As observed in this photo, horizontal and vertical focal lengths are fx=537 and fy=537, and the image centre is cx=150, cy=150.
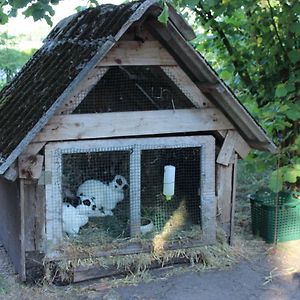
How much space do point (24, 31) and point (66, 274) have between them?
1365cm

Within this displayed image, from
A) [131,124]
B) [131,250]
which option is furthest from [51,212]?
[131,124]

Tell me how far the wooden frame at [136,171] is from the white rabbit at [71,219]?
6.6 inches

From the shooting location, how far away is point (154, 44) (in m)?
4.75

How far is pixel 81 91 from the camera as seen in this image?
4574 mm

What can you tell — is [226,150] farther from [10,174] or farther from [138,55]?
[10,174]

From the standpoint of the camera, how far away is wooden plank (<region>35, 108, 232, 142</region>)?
4543 millimetres

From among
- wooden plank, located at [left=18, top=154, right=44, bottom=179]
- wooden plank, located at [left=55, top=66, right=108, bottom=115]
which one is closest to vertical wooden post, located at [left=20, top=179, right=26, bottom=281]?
wooden plank, located at [left=18, top=154, right=44, bottom=179]

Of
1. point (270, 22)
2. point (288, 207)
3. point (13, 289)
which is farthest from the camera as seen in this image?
point (270, 22)

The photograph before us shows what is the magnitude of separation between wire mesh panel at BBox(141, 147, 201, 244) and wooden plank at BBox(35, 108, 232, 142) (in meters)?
0.33

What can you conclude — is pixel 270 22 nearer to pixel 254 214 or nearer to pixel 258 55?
pixel 258 55

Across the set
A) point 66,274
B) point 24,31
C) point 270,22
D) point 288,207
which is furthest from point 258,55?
point 24,31

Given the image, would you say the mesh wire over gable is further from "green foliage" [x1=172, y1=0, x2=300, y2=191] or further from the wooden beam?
"green foliage" [x1=172, y1=0, x2=300, y2=191]

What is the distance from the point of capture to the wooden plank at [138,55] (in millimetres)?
4602

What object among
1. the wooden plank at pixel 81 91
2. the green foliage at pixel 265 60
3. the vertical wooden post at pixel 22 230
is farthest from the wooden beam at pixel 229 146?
the vertical wooden post at pixel 22 230
